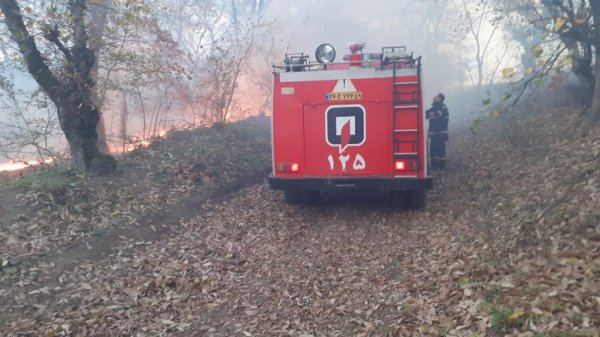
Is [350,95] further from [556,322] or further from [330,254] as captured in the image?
[556,322]

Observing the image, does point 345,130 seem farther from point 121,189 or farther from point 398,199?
point 121,189

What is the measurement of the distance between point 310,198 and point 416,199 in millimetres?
2092

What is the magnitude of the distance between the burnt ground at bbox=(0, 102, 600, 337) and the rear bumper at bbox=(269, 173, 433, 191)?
2.14 ft

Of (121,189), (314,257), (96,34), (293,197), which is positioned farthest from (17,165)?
(314,257)

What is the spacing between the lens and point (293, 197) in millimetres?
9250

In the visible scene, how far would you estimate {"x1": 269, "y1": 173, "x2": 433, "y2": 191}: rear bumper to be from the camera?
315 inches

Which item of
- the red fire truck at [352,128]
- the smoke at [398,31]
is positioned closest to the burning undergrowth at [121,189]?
the red fire truck at [352,128]

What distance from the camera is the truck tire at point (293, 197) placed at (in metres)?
9.20

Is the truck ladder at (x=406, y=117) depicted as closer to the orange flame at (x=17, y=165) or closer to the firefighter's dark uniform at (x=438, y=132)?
the firefighter's dark uniform at (x=438, y=132)

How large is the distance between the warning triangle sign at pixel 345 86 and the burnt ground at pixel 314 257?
2415mm

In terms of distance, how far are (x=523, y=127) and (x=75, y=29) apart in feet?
36.6

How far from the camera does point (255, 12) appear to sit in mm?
24328

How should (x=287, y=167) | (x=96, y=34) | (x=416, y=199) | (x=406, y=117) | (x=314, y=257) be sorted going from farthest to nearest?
(x=96, y=34), (x=416, y=199), (x=287, y=167), (x=406, y=117), (x=314, y=257)

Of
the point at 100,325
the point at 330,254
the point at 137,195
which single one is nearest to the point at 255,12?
the point at 137,195
